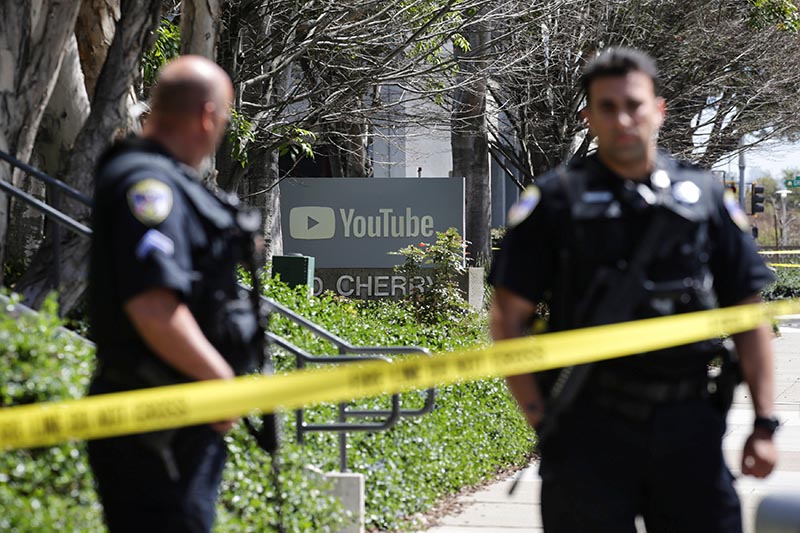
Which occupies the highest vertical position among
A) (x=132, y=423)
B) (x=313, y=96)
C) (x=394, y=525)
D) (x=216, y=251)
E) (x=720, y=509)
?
(x=313, y=96)

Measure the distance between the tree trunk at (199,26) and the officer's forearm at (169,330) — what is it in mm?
6971

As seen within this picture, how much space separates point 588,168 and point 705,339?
22.5 inches

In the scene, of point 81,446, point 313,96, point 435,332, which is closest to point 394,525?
point 81,446

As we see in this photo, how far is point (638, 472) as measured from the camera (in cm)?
340

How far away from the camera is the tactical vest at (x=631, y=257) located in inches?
135

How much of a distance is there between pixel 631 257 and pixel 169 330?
4.10 ft

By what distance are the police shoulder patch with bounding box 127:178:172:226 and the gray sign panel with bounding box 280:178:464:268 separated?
43.9 ft

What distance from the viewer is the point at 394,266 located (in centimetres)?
1609

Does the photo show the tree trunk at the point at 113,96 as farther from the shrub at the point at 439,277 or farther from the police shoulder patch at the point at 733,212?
the shrub at the point at 439,277

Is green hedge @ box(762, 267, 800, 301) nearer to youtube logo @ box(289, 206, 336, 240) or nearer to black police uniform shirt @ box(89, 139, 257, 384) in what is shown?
youtube logo @ box(289, 206, 336, 240)

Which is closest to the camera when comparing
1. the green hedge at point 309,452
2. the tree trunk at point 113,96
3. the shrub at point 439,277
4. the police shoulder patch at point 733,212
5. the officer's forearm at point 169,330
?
the officer's forearm at point 169,330

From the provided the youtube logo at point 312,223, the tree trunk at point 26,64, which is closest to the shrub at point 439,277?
the youtube logo at point 312,223

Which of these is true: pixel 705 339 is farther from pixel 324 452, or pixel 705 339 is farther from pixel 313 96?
pixel 313 96

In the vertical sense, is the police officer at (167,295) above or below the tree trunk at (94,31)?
below
